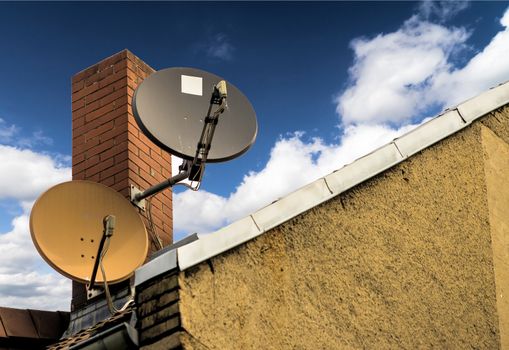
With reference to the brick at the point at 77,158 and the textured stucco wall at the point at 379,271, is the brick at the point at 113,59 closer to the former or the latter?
the brick at the point at 77,158

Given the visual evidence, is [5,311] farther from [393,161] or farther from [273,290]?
[393,161]

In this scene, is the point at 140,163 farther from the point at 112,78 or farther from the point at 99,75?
the point at 99,75

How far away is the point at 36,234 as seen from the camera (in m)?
5.95

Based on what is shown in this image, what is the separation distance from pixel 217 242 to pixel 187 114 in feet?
9.55

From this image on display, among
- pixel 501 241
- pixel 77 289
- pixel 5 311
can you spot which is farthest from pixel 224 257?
pixel 77 289

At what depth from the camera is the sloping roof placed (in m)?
4.06

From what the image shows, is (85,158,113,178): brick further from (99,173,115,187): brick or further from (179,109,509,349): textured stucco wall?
(179,109,509,349): textured stucco wall

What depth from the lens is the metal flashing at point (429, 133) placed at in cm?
511

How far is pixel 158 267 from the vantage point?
4051 millimetres

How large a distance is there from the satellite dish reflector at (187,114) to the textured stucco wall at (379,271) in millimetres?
2151

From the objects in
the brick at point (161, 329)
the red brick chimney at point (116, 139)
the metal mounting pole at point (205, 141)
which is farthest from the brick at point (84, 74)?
the brick at point (161, 329)

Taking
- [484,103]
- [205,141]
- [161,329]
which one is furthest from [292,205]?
[205,141]

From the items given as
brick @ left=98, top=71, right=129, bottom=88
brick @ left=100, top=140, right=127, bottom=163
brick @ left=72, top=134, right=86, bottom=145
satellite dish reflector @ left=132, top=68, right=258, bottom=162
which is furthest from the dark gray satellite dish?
brick @ left=98, top=71, right=129, bottom=88

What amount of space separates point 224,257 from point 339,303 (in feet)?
2.58
